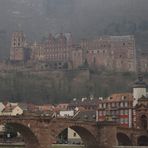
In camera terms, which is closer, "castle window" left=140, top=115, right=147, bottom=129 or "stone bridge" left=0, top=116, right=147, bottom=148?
"stone bridge" left=0, top=116, right=147, bottom=148

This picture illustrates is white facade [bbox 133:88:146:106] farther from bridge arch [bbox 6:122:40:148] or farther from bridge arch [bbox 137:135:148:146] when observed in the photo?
bridge arch [bbox 6:122:40:148]

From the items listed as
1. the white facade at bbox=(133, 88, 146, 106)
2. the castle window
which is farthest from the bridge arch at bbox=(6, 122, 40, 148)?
the white facade at bbox=(133, 88, 146, 106)

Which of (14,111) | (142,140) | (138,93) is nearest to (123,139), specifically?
(142,140)

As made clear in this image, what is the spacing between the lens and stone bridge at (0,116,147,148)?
72688 mm

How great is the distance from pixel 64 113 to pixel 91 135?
49.8 metres

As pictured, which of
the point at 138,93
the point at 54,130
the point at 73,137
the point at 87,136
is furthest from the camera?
the point at 73,137

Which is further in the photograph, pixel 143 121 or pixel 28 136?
pixel 143 121

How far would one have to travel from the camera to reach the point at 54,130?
7662cm

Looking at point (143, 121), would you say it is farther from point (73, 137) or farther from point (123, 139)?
point (73, 137)

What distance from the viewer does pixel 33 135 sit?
7406 cm

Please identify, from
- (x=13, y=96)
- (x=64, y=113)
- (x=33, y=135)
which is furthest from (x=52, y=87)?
(x=33, y=135)

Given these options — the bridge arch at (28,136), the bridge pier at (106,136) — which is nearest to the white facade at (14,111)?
the bridge pier at (106,136)

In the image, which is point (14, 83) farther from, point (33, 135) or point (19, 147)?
point (33, 135)

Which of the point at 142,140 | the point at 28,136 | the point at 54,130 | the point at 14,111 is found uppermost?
the point at 14,111
